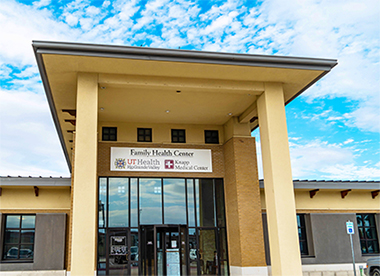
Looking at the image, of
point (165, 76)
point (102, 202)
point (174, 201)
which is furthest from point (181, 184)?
point (165, 76)

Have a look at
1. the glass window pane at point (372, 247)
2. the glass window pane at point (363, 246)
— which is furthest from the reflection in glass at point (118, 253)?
the glass window pane at point (372, 247)

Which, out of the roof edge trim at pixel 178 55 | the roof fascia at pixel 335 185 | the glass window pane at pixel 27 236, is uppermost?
the roof edge trim at pixel 178 55

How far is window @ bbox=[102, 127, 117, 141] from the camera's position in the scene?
1872cm

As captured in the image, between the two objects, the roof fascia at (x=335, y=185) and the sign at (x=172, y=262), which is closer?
the sign at (x=172, y=262)

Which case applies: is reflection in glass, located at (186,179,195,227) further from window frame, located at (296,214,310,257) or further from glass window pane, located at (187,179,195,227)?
window frame, located at (296,214,310,257)

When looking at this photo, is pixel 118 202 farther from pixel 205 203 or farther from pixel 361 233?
pixel 361 233

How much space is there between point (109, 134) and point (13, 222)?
600 centimetres

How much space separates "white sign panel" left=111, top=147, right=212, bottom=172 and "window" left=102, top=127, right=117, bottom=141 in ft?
2.33

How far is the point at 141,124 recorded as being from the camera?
19.2 meters

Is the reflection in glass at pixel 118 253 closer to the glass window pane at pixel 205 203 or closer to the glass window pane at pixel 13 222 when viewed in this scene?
the glass window pane at pixel 205 203

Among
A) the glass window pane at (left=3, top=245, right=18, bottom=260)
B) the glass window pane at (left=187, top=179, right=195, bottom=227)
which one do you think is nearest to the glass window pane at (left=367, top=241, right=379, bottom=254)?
the glass window pane at (left=187, top=179, right=195, bottom=227)

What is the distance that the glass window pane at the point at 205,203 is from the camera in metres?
19.0

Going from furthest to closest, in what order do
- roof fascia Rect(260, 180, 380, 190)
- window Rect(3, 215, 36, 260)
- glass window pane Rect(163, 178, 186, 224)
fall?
1. roof fascia Rect(260, 180, 380, 190)
2. glass window pane Rect(163, 178, 186, 224)
3. window Rect(3, 215, 36, 260)

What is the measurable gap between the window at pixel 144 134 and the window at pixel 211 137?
2.85m
